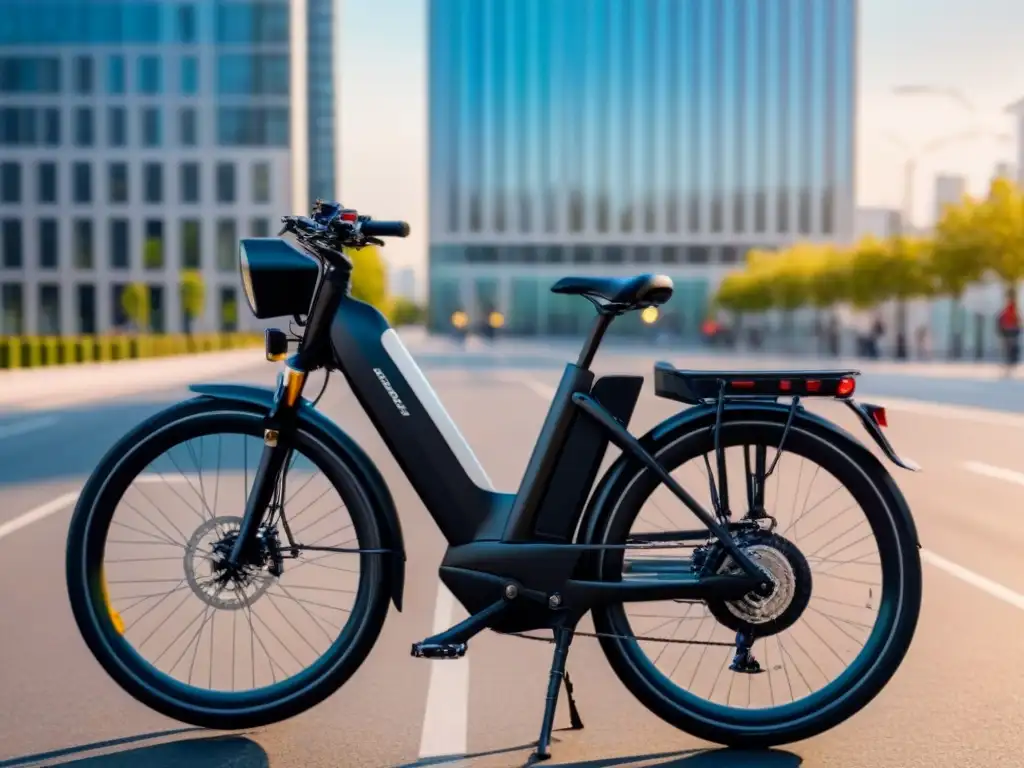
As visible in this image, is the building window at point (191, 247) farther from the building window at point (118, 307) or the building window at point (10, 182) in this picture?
the building window at point (10, 182)

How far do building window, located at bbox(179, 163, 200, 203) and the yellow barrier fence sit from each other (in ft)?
101

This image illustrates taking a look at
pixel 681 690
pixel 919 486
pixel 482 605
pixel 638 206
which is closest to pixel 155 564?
pixel 482 605

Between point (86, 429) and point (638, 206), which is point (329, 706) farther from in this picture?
point (638, 206)

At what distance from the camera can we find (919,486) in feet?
35.6

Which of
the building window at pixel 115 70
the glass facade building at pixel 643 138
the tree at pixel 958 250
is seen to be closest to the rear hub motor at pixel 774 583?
the tree at pixel 958 250

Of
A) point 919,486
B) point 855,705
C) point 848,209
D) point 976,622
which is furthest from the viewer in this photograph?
point 848,209

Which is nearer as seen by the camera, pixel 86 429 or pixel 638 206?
pixel 86 429


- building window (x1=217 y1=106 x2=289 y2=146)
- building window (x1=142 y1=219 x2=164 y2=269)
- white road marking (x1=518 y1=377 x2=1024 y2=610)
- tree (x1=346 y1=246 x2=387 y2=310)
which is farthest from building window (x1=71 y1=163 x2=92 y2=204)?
white road marking (x1=518 y1=377 x2=1024 y2=610)

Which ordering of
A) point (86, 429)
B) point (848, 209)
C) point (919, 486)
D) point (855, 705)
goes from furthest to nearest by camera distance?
point (848, 209)
point (86, 429)
point (919, 486)
point (855, 705)

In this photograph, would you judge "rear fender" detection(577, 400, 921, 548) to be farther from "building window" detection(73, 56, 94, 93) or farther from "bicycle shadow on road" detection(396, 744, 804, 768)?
"building window" detection(73, 56, 94, 93)

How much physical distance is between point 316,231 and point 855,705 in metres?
1.99

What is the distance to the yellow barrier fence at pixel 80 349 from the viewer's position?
3581 cm

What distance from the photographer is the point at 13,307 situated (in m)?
88.9

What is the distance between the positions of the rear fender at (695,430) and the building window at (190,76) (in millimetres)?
89477
